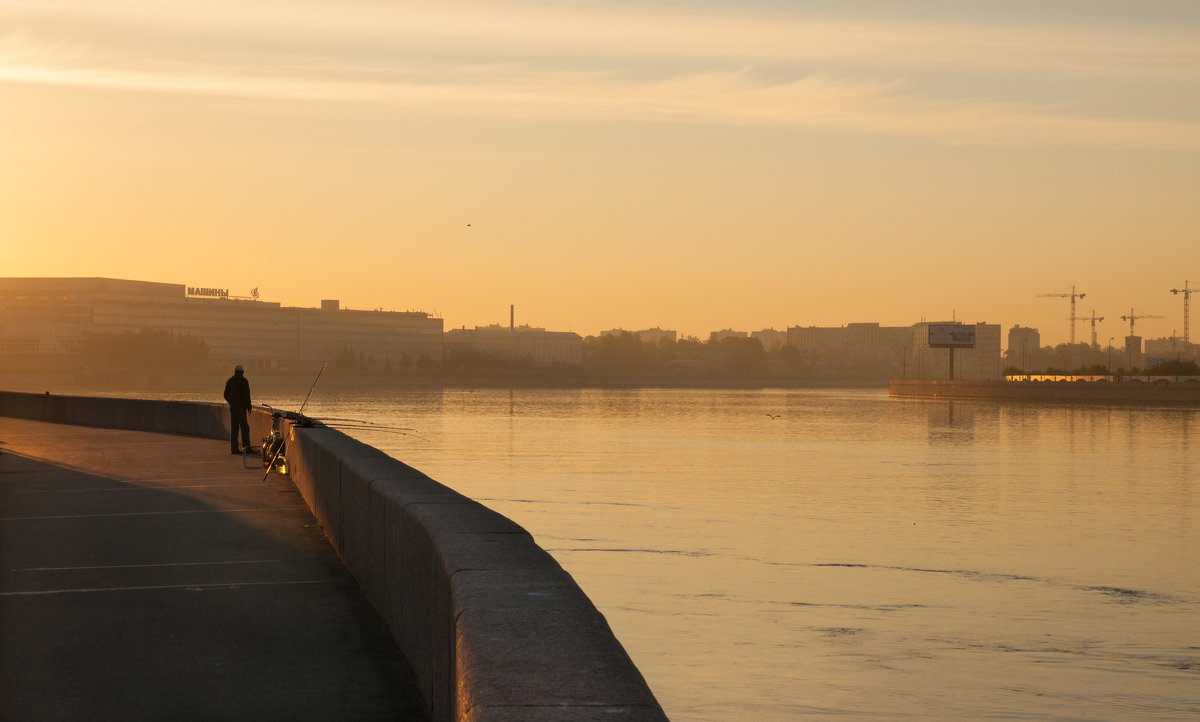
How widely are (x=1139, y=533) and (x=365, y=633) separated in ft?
73.8

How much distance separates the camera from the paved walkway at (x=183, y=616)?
7387 millimetres

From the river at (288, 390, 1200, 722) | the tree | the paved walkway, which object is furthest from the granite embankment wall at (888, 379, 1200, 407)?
the paved walkway

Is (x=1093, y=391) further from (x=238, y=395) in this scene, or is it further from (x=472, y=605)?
(x=472, y=605)

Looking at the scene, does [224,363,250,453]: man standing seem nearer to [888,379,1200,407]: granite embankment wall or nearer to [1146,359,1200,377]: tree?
[888,379,1200,407]: granite embankment wall

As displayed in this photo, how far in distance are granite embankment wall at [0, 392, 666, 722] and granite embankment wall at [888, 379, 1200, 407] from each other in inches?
6185

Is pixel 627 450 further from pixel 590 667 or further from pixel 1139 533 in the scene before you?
pixel 590 667

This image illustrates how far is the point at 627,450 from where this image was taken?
56.8 meters

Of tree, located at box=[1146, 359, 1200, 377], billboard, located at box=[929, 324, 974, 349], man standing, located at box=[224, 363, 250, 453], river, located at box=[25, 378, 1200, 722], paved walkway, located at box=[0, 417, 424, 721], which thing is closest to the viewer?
paved walkway, located at box=[0, 417, 424, 721]

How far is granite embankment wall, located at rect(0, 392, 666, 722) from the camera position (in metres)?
4.55

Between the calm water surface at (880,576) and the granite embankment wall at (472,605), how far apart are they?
371 cm

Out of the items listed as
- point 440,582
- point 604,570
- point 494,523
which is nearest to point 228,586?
point 494,523

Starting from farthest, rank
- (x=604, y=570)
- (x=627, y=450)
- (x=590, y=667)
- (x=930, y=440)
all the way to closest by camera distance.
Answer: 1. (x=930, y=440)
2. (x=627, y=450)
3. (x=604, y=570)
4. (x=590, y=667)

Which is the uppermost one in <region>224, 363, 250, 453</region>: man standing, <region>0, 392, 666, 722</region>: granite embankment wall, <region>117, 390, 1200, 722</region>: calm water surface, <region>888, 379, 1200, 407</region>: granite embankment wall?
<region>224, 363, 250, 453</region>: man standing

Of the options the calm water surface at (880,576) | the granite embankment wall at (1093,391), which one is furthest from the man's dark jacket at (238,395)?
the granite embankment wall at (1093,391)
